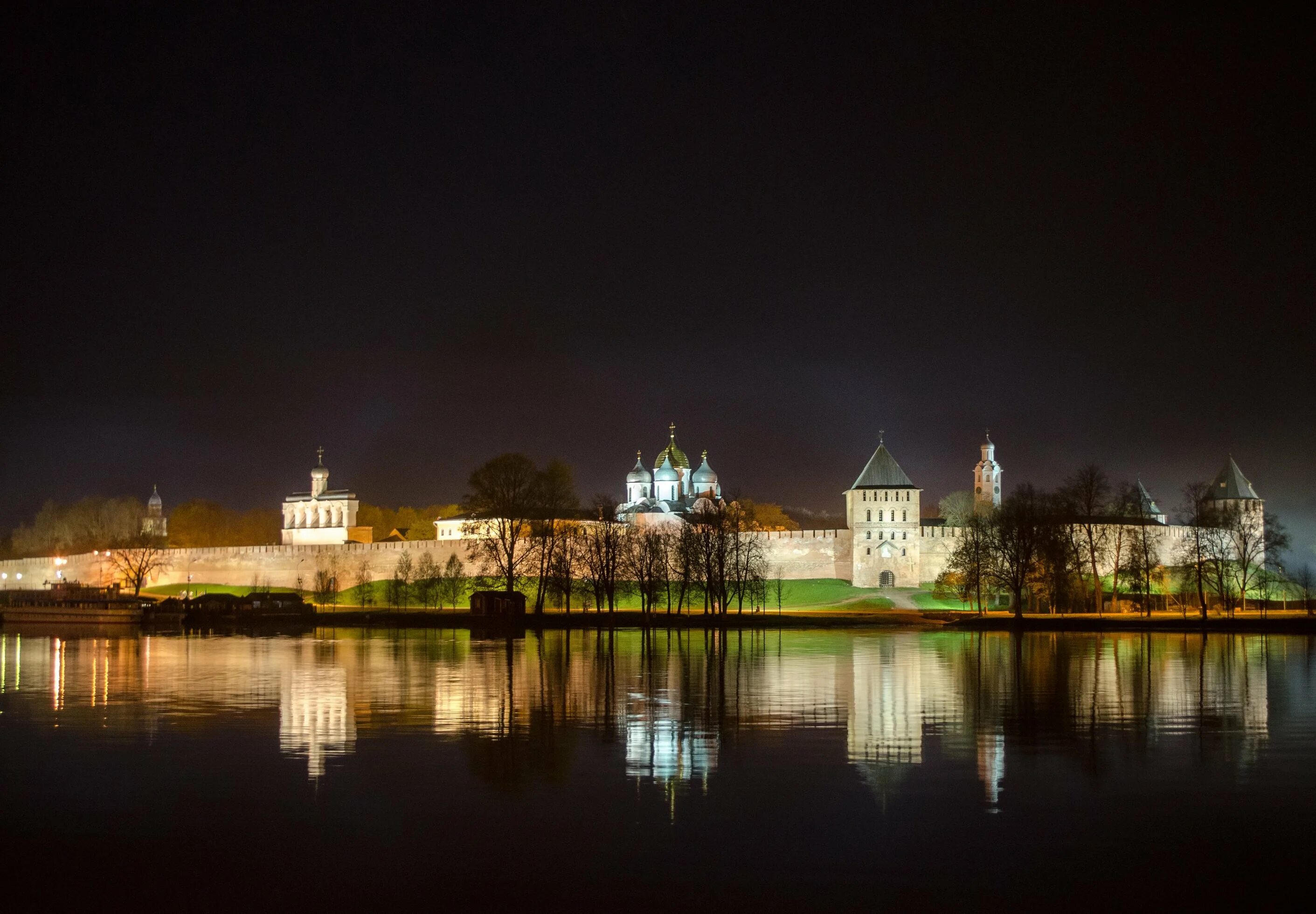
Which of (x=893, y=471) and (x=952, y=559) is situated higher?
(x=893, y=471)

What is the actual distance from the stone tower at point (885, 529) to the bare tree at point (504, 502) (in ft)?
76.4

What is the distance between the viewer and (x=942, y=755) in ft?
40.3

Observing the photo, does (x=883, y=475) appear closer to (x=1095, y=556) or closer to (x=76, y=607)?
(x=1095, y=556)

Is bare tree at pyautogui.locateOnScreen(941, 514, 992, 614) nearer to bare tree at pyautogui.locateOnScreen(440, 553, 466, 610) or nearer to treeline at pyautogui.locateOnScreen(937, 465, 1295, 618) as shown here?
treeline at pyautogui.locateOnScreen(937, 465, 1295, 618)

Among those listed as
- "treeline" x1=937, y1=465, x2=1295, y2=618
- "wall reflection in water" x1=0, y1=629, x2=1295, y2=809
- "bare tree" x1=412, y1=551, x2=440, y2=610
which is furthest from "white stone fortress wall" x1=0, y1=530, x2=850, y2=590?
"wall reflection in water" x1=0, y1=629, x2=1295, y2=809

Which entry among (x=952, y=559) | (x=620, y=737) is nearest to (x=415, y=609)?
(x=952, y=559)

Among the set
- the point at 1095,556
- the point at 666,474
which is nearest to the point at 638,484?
the point at 666,474

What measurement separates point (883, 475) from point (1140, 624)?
31.8 m

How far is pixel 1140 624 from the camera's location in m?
39.8

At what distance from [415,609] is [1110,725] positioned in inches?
1818

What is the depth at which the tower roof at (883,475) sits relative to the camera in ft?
231

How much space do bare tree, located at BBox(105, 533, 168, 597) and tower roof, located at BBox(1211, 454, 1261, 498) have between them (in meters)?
63.9

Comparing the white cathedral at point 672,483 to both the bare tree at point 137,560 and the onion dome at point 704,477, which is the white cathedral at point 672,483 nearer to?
the onion dome at point 704,477

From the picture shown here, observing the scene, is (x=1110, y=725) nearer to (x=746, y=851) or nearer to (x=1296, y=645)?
(x=746, y=851)
